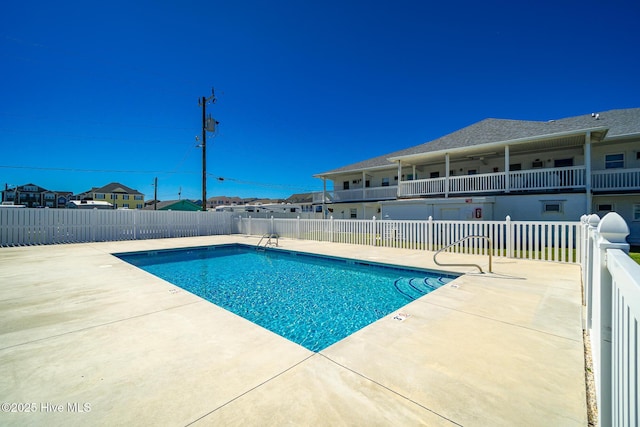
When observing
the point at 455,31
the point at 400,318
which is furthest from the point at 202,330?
the point at 455,31

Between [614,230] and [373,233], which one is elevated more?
[614,230]

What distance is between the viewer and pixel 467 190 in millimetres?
15211

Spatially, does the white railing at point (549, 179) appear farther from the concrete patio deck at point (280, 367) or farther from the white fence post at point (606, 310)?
the white fence post at point (606, 310)

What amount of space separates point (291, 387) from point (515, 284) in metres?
5.07

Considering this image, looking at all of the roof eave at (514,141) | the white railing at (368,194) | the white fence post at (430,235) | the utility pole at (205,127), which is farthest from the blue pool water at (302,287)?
the white railing at (368,194)

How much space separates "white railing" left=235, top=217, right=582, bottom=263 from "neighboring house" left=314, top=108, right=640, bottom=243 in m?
2.00

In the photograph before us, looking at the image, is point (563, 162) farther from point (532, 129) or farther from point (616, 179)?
point (532, 129)

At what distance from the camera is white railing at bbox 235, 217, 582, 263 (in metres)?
7.33

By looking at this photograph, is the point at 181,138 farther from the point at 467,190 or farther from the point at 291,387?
the point at 291,387

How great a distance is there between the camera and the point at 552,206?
12797mm

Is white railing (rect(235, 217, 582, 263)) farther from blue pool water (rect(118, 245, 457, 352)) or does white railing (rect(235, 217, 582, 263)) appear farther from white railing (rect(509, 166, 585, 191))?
blue pool water (rect(118, 245, 457, 352))

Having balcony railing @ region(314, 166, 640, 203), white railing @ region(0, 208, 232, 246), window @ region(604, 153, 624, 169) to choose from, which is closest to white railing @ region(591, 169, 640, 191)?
balcony railing @ region(314, 166, 640, 203)

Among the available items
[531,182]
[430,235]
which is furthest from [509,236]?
[531,182]

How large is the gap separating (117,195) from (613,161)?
77901mm
